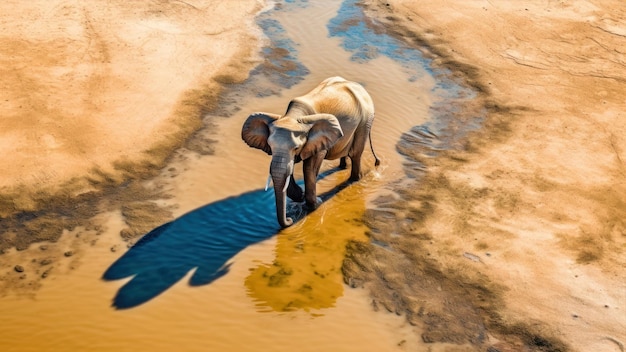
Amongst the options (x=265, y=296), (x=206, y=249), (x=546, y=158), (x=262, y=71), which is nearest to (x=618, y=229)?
(x=546, y=158)

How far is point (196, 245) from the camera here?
35.8 feet

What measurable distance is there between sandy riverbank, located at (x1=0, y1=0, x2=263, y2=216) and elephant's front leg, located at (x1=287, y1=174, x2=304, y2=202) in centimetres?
293

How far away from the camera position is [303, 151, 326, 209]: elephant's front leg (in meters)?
11.3

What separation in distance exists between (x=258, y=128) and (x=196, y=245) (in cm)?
217

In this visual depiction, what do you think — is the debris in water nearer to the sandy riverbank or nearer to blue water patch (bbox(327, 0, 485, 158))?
blue water patch (bbox(327, 0, 485, 158))

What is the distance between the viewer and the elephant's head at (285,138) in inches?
404

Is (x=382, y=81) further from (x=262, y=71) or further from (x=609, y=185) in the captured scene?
(x=609, y=185)

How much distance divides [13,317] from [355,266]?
510 centimetres

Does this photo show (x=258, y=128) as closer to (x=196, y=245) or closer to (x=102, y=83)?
(x=196, y=245)

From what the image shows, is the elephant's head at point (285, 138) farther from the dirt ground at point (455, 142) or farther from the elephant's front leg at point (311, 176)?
the dirt ground at point (455, 142)

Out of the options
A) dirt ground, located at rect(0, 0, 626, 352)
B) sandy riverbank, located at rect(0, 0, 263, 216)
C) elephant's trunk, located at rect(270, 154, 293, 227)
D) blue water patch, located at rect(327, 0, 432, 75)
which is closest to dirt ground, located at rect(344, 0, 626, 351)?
dirt ground, located at rect(0, 0, 626, 352)

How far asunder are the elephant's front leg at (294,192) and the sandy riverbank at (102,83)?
2934 millimetres

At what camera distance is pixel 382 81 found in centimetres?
1741

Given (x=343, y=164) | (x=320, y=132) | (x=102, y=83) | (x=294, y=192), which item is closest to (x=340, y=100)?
(x=320, y=132)
